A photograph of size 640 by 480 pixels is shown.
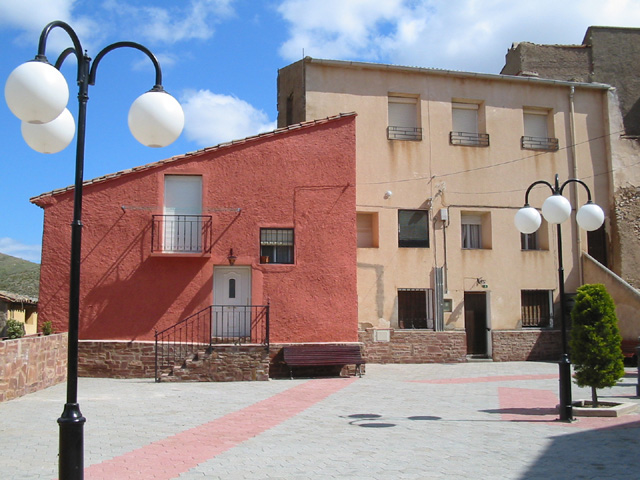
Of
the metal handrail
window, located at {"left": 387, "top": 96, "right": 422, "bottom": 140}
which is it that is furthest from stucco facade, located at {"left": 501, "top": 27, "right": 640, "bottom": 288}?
the metal handrail

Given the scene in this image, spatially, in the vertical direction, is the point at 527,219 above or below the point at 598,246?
below

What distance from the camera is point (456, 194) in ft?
70.2

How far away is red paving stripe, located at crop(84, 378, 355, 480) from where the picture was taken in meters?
6.76

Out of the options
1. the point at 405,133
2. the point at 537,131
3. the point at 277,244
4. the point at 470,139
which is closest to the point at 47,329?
the point at 277,244

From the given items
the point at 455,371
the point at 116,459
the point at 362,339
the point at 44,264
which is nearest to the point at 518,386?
the point at 455,371

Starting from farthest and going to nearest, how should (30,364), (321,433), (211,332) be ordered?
(211,332) → (30,364) → (321,433)

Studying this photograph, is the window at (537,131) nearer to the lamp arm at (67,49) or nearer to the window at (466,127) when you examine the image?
the window at (466,127)

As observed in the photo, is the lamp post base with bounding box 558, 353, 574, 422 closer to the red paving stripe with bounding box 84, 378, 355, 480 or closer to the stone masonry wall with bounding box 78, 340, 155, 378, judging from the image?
the red paving stripe with bounding box 84, 378, 355, 480

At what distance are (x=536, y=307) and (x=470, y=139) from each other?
20.2 ft

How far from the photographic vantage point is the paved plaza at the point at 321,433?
268 inches

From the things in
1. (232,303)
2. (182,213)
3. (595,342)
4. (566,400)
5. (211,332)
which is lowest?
(566,400)

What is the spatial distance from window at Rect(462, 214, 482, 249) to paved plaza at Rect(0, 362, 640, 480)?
309 inches

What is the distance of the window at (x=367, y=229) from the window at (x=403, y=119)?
2742 millimetres

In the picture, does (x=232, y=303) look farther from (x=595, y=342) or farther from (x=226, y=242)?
(x=595, y=342)
